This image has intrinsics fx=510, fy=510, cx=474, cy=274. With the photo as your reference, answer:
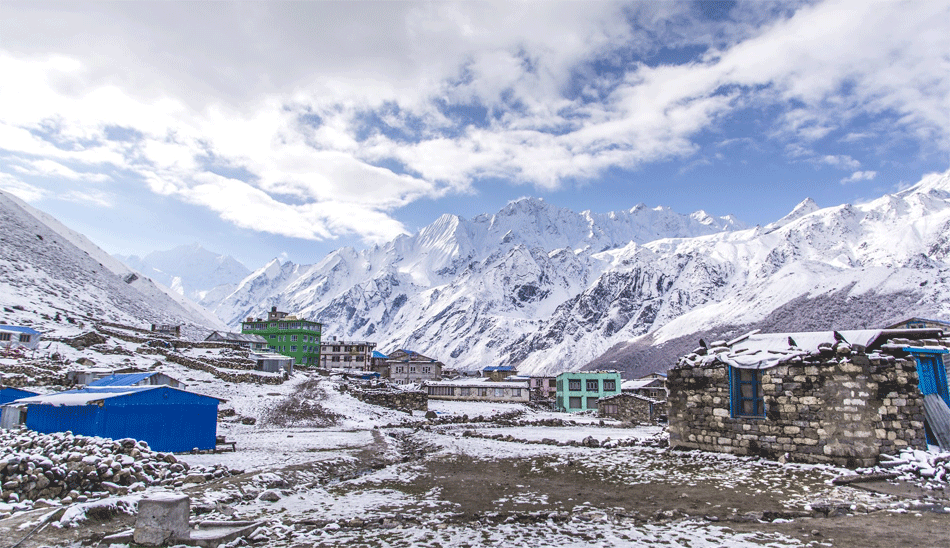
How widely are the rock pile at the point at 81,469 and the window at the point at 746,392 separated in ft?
58.0

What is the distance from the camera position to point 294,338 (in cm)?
10188

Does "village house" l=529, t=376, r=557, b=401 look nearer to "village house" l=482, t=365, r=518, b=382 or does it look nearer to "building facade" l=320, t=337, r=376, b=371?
"village house" l=482, t=365, r=518, b=382

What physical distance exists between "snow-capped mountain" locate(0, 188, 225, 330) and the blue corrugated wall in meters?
52.5

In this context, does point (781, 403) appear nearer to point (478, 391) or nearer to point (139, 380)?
point (139, 380)

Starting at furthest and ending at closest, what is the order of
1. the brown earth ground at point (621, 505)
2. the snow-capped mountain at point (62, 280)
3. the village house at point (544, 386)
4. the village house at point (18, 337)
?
1. the village house at point (544, 386)
2. the snow-capped mountain at point (62, 280)
3. the village house at point (18, 337)
4. the brown earth ground at point (621, 505)

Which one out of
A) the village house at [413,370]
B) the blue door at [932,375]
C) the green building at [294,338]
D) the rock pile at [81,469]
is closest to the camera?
the rock pile at [81,469]

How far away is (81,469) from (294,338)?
91.3 metres

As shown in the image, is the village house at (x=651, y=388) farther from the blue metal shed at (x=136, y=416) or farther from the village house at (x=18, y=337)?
the village house at (x=18, y=337)

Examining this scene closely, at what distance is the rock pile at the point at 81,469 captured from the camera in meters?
13.3

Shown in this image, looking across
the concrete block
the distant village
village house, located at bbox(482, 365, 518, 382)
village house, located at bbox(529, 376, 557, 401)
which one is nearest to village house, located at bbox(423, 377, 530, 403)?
village house, located at bbox(529, 376, 557, 401)

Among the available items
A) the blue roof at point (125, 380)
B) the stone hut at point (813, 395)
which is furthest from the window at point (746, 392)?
the blue roof at point (125, 380)

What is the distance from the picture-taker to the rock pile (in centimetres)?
1330

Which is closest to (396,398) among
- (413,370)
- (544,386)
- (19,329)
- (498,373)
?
(19,329)

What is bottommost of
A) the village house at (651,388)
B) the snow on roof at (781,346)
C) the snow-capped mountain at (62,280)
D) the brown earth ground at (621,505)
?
the village house at (651,388)
